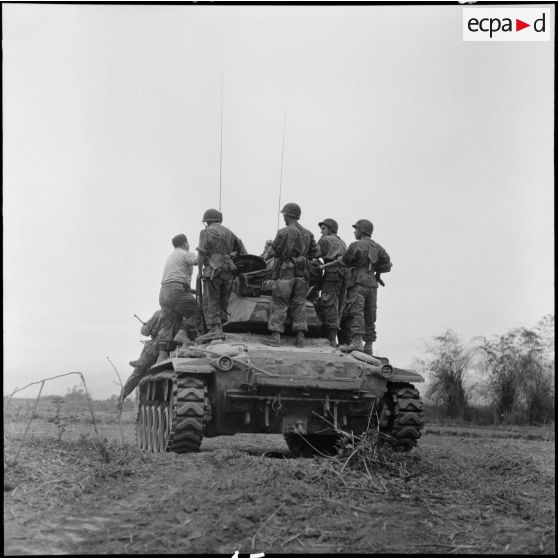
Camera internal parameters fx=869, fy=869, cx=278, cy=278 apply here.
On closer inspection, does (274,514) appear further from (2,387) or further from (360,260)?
(360,260)

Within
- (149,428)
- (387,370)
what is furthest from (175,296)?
(387,370)

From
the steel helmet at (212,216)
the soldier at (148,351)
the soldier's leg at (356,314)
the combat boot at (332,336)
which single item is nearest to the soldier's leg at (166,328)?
the soldier at (148,351)

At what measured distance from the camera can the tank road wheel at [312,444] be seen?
1277 cm

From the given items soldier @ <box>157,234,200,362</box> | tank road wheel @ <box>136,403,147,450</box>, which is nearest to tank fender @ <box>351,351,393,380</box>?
soldier @ <box>157,234,200,362</box>

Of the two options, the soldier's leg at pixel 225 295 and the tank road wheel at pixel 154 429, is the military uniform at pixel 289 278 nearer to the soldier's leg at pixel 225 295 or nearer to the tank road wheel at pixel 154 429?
the soldier's leg at pixel 225 295

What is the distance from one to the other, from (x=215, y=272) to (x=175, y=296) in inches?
52.7

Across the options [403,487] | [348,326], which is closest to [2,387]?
[403,487]

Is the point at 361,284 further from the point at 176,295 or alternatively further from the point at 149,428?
the point at 149,428

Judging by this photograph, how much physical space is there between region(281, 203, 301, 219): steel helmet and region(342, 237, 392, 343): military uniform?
1369mm

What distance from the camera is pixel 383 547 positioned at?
635cm

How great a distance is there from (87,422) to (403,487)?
468 inches

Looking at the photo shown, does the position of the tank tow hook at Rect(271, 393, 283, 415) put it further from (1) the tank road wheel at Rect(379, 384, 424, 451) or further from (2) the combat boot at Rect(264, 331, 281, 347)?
(1) the tank road wheel at Rect(379, 384, 424, 451)

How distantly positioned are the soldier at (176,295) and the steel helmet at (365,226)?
259 cm

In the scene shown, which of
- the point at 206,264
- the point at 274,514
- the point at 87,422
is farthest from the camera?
the point at 87,422
